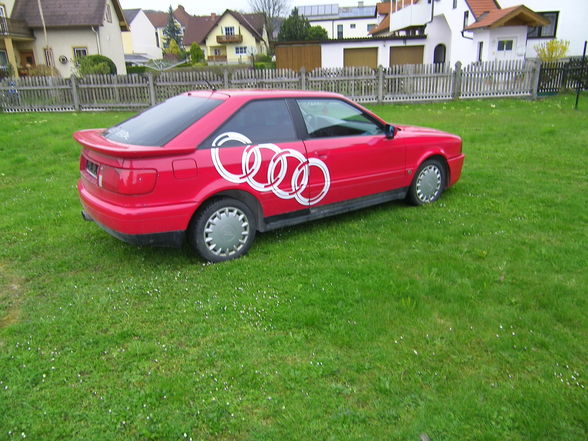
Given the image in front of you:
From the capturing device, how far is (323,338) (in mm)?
→ 3303

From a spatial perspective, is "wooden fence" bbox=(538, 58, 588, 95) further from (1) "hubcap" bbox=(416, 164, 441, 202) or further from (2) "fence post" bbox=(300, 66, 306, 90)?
(1) "hubcap" bbox=(416, 164, 441, 202)

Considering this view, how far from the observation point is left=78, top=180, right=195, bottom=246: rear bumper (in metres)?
3.96

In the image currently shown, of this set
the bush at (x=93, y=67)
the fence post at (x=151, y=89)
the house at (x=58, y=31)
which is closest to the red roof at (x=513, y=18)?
the fence post at (x=151, y=89)

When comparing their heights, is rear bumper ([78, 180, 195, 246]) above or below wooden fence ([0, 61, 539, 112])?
below

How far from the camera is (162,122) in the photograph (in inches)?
176

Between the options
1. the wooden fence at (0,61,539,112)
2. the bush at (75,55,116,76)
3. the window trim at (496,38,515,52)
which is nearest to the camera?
the wooden fence at (0,61,539,112)

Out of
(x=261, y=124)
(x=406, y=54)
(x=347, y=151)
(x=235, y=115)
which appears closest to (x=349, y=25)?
(x=406, y=54)

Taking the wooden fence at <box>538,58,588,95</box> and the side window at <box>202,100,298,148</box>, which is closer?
the side window at <box>202,100,298,148</box>

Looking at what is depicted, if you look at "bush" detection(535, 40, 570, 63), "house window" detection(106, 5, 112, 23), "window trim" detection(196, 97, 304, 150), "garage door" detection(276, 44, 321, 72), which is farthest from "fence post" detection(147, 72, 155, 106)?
"house window" detection(106, 5, 112, 23)

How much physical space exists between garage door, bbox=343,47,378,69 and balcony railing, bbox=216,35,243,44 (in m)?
29.9

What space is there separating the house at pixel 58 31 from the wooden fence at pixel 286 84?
661 inches

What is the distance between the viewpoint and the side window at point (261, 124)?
14.4 ft

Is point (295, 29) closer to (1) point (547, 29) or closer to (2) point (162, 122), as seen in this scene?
(1) point (547, 29)

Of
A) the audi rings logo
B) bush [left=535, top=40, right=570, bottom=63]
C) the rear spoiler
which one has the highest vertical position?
bush [left=535, top=40, right=570, bottom=63]
